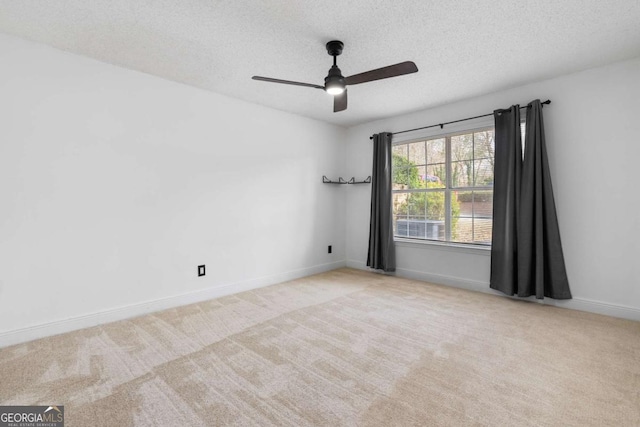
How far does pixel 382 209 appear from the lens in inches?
175

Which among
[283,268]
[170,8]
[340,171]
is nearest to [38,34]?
[170,8]

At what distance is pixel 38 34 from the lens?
229 centimetres

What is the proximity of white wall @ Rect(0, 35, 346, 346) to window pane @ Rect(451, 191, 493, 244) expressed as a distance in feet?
7.76

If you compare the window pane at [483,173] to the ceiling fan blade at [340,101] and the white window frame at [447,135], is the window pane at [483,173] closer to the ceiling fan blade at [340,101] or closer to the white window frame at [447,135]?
the white window frame at [447,135]

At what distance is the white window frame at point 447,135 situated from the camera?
366 centimetres

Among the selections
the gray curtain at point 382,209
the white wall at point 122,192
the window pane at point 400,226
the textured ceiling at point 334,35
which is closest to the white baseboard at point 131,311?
the white wall at point 122,192

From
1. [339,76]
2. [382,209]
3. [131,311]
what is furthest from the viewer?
[382,209]

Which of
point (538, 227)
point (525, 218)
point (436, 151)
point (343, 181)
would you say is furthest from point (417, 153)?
point (538, 227)

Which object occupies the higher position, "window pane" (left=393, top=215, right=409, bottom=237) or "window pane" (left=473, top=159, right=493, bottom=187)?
"window pane" (left=473, top=159, right=493, bottom=187)

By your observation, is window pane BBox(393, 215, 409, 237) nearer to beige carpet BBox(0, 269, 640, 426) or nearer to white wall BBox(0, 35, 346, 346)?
beige carpet BBox(0, 269, 640, 426)

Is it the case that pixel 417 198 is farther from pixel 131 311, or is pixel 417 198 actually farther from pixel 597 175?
pixel 131 311

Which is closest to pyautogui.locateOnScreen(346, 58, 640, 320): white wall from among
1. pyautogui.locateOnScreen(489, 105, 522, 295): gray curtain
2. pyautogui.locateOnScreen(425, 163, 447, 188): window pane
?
pyautogui.locateOnScreen(489, 105, 522, 295): gray curtain

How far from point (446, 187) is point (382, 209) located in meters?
0.94

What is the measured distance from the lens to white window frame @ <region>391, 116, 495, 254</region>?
3.66 m
